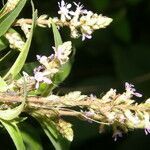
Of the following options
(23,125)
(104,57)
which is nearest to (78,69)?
(104,57)

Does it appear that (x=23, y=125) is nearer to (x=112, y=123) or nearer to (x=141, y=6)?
(x=112, y=123)

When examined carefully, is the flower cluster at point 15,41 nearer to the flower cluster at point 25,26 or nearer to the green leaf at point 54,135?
the flower cluster at point 25,26

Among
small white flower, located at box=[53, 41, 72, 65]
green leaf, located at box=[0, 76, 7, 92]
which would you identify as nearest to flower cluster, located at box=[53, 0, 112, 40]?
small white flower, located at box=[53, 41, 72, 65]

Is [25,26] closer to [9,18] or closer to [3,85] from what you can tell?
[9,18]

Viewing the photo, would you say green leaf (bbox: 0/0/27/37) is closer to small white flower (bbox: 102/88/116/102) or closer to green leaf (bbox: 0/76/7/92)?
green leaf (bbox: 0/76/7/92)

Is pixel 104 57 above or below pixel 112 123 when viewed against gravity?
below

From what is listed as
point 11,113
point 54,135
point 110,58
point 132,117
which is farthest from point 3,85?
point 110,58
